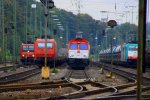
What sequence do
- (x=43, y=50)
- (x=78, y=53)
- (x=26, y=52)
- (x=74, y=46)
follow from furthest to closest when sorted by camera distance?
(x=26, y=52) → (x=43, y=50) → (x=74, y=46) → (x=78, y=53)

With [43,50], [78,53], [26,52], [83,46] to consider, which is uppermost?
[83,46]

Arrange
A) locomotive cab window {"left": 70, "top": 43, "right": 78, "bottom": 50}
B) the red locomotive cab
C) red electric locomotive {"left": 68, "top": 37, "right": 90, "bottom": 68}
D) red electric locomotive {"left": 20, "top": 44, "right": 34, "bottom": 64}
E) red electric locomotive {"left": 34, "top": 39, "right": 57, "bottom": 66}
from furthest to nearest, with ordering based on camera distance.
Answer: red electric locomotive {"left": 20, "top": 44, "right": 34, "bottom": 64} < the red locomotive cab < red electric locomotive {"left": 34, "top": 39, "right": 57, "bottom": 66} < locomotive cab window {"left": 70, "top": 43, "right": 78, "bottom": 50} < red electric locomotive {"left": 68, "top": 37, "right": 90, "bottom": 68}

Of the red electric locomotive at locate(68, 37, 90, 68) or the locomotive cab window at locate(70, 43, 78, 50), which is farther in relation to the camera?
the locomotive cab window at locate(70, 43, 78, 50)

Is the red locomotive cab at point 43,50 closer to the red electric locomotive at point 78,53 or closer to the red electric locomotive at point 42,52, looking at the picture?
the red electric locomotive at point 42,52

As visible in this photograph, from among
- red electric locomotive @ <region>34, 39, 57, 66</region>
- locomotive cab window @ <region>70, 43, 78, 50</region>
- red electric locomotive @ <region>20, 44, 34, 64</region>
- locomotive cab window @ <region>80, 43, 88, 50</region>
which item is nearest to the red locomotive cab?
red electric locomotive @ <region>34, 39, 57, 66</region>

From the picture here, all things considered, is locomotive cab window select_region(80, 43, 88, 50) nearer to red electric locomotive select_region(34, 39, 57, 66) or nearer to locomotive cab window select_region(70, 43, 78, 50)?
locomotive cab window select_region(70, 43, 78, 50)

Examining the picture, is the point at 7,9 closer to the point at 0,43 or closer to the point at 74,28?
the point at 0,43

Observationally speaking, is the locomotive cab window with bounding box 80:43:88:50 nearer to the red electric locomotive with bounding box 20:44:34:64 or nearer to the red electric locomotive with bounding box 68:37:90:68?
the red electric locomotive with bounding box 68:37:90:68

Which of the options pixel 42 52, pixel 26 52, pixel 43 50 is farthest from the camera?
pixel 26 52

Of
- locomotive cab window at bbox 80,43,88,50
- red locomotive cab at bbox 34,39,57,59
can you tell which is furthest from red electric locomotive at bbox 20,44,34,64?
locomotive cab window at bbox 80,43,88,50

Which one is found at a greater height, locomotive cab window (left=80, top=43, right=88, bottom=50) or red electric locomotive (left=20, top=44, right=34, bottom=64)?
locomotive cab window (left=80, top=43, right=88, bottom=50)

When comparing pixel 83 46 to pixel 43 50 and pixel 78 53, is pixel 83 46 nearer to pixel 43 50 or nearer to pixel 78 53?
pixel 78 53

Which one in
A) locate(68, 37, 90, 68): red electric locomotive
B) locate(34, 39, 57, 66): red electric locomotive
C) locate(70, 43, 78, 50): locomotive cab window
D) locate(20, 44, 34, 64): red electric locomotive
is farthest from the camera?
locate(20, 44, 34, 64): red electric locomotive

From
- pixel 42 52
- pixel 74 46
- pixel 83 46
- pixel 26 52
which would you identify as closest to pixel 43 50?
pixel 42 52
